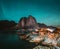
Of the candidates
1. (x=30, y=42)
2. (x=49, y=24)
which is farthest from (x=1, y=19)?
(x=49, y=24)

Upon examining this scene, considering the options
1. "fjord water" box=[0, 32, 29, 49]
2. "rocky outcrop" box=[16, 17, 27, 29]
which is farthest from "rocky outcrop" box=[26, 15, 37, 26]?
"fjord water" box=[0, 32, 29, 49]

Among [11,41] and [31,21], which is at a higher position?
[31,21]

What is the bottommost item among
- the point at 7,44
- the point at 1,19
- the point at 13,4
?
the point at 7,44

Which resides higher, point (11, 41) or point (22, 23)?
point (22, 23)

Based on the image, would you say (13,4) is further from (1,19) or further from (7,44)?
(7,44)

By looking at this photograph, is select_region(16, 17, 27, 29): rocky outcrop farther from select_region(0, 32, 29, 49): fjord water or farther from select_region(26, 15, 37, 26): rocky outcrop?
select_region(0, 32, 29, 49): fjord water

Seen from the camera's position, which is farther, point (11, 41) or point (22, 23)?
point (22, 23)

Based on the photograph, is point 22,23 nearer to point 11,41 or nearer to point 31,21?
point 31,21

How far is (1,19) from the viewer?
5992 mm

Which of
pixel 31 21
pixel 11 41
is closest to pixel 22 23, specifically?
pixel 31 21

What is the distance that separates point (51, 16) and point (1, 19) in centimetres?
176

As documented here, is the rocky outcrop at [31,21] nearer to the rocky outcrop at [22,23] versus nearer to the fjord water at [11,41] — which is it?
the rocky outcrop at [22,23]

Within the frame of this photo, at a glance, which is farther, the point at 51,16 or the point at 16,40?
the point at 51,16

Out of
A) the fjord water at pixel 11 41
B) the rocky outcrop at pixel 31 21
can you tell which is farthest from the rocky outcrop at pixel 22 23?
the fjord water at pixel 11 41
